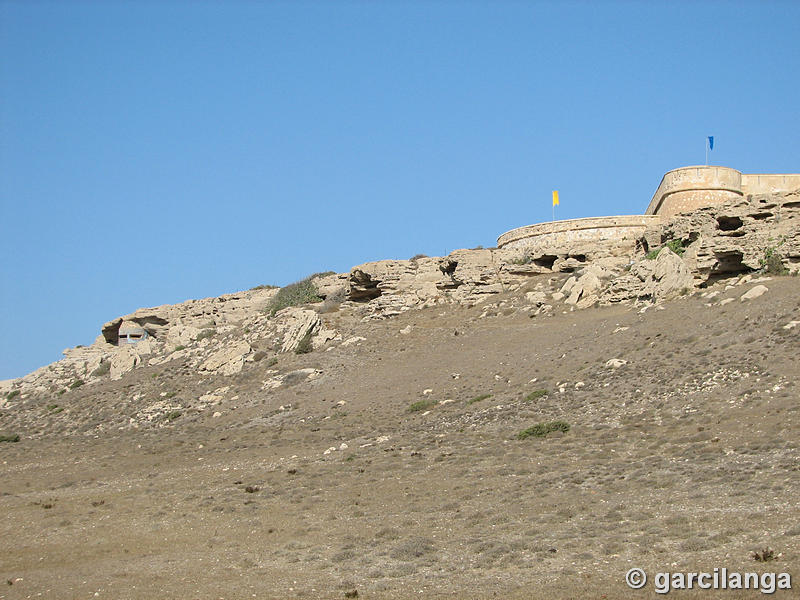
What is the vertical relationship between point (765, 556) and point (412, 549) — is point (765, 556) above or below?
below

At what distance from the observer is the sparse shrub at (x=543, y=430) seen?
17031mm

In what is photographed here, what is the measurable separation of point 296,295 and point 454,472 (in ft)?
70.3

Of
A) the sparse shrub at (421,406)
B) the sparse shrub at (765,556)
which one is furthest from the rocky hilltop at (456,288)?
the sparse shrub at (765,556)

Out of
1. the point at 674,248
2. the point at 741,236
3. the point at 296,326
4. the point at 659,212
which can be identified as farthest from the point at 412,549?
the point at 659,212

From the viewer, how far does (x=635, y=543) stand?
1023cm

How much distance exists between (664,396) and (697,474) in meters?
4.53

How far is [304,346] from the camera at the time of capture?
2936 cm

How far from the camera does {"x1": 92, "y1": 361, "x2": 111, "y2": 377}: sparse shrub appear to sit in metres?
33.9

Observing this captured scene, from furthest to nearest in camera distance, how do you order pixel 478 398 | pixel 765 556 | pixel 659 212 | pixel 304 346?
pixel 659 212 < pixel 304 346 < pixel 478 398 < pixel 765 556

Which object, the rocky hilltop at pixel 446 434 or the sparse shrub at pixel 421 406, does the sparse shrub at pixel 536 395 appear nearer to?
the rocky hilltop at pixel 446 434

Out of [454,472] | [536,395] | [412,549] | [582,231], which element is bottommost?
[412,549]

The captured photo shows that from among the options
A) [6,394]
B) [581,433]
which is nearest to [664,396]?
[581,433]

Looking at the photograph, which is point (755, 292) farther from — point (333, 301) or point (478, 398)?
point (333, 301)

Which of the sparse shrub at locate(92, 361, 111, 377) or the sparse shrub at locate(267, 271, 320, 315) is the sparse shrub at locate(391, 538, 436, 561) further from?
the sparse shrub at locate(92, 361, 111, 377)
